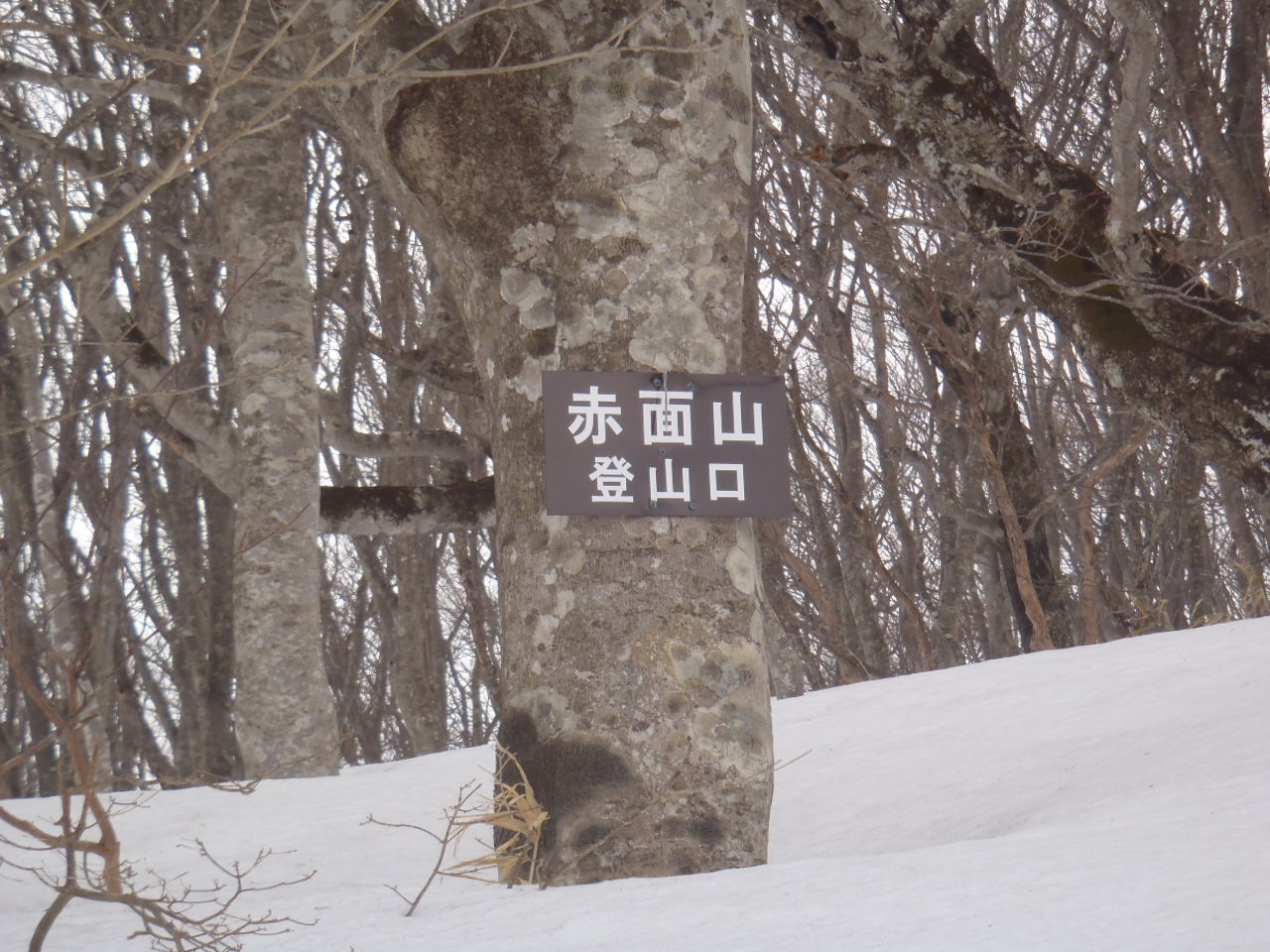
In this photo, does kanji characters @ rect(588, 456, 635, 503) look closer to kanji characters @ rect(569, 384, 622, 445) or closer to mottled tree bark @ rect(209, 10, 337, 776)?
kanji characters @ rect(569, 384, 622, 445)

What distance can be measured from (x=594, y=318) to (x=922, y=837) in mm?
1316

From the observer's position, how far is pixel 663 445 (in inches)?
92.7

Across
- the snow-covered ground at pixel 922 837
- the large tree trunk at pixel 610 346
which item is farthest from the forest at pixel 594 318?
the snow-covered ground at pixel 922 837

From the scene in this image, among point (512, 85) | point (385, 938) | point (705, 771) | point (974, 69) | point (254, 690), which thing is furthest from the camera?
point (254, 690)

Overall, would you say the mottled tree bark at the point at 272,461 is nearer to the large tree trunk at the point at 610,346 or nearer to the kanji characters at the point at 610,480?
the large tree trunk at the point at 610,346

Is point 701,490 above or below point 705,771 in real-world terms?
above

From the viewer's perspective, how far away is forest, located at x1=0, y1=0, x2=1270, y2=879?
2.29 metres

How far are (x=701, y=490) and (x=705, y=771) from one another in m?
0.53

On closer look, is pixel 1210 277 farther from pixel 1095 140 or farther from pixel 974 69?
pixel 974 69

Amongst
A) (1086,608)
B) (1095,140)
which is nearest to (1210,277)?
(1095,140)

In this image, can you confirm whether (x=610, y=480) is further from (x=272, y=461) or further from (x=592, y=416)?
(x=272, y=461)

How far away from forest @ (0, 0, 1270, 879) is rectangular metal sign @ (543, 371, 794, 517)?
61mm

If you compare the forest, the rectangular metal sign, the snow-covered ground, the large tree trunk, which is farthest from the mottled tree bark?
the rectangular metal sign

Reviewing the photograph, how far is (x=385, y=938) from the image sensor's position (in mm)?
1741
